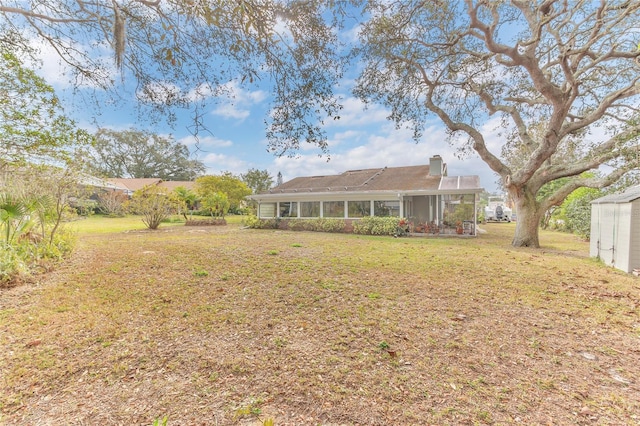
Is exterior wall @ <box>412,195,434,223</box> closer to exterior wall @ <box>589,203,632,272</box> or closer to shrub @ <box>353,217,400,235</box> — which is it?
shrub @ <box>353,217,400,235</box>

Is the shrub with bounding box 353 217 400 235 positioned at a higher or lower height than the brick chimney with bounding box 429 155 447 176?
lower

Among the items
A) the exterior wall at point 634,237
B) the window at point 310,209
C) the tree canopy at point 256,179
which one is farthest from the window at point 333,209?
the tree canopy at point 256,179

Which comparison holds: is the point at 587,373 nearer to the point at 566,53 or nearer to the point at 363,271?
the point at 363,271

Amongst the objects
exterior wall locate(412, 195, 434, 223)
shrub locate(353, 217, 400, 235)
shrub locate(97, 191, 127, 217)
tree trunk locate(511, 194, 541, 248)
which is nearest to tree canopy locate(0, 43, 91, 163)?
shrub locate(353, 217, 400, 235)

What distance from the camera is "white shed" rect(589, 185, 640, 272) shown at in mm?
6320

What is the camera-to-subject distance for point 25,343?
315cm

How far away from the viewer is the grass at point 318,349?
2.15m

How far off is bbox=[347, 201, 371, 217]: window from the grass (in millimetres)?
11033

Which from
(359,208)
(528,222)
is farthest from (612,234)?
(359,208)

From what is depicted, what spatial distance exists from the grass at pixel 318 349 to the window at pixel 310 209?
40.9 ft

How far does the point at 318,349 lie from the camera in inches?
118

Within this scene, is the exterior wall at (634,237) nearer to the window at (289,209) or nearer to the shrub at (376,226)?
the shrub at (376,226)

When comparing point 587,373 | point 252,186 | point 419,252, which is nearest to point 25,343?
point 587,373

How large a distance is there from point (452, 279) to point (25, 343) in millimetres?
6778
